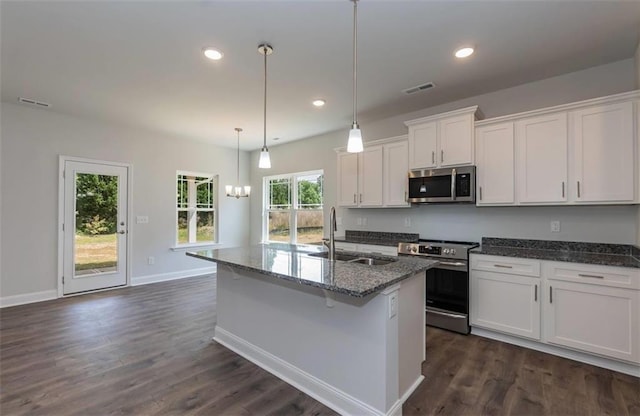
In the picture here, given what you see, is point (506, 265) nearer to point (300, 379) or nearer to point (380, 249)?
point (380, 249)

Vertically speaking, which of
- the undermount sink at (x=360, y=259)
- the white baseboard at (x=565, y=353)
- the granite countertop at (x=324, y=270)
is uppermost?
the granite countertop at (x=324, y=270)

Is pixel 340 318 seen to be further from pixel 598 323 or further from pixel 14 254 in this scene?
pixel 14 254

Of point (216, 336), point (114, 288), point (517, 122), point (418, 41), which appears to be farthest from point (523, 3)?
point (114, 288)

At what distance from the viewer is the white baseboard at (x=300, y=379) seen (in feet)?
6.30

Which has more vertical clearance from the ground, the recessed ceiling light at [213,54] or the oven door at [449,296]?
the recessed ceiling light at [213,54]

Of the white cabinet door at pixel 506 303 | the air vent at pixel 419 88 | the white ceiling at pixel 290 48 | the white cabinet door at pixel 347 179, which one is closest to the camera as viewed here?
the white ceiling at pixel 290 48

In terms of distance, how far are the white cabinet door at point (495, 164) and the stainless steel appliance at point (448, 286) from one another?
613 mm

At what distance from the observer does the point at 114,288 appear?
195 inches

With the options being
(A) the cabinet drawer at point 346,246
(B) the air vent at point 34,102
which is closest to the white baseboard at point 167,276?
(B) the air vent at point 34,102

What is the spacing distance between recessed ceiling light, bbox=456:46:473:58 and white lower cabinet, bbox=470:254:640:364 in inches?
78.0

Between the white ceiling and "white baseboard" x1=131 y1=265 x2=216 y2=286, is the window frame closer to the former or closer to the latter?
"white baseboard" x1=131 y1=265 x2=216 y2=286

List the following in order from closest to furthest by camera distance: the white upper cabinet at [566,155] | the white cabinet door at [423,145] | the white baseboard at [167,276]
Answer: the white upper cabinet at [566,155], the white cabinet door at [423,145], the white baseboard at [167,276]

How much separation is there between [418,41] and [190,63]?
2.12 m

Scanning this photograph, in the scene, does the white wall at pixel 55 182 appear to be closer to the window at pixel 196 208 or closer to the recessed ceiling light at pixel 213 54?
the window at pixel 196 208
